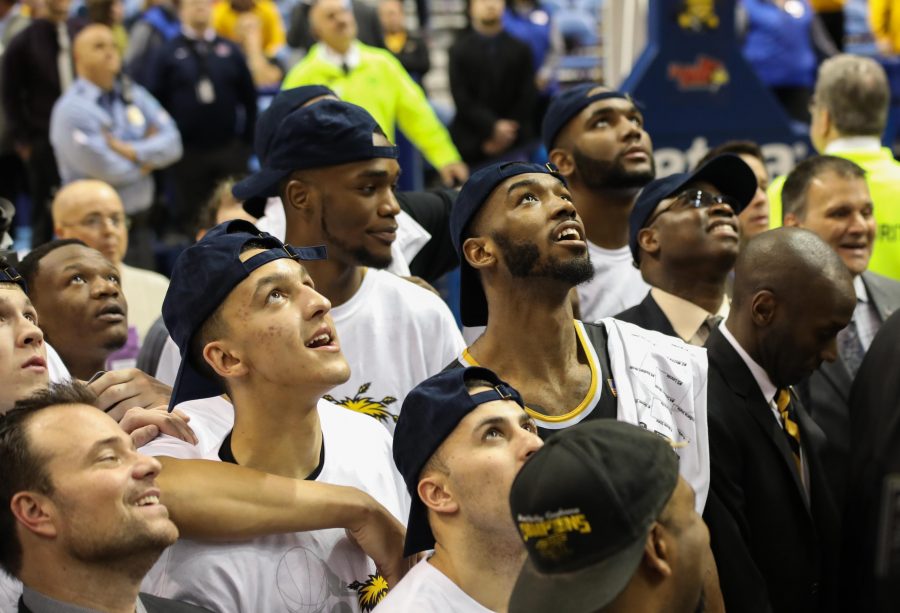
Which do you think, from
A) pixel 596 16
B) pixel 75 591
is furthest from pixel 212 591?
pixel 596 16

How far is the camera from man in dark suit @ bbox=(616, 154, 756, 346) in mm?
4695

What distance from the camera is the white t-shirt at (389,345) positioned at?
14.1 ft

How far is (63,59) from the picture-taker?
966 cm

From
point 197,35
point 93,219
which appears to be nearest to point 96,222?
point 93,219

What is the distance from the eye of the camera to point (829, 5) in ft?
40.6

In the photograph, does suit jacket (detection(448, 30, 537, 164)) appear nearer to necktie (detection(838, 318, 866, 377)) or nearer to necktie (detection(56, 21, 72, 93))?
necktie (detection(56, 21, 72, 93))

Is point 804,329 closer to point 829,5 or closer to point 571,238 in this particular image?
point 571,238

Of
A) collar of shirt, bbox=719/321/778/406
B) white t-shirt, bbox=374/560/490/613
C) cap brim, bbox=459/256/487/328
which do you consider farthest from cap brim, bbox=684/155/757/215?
white t-shirt, bbox=374/560/490/613

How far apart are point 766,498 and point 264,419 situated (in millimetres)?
1504

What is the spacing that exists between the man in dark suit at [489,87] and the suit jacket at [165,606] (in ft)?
25.9

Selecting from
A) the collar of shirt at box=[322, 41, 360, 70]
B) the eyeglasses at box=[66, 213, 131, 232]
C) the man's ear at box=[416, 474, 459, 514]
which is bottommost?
the collar of shirt at box=[322, 41, 360, 70]

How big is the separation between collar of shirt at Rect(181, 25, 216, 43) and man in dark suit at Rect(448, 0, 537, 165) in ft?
6.50

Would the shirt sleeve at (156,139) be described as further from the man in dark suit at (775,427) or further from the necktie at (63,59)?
the man in dark suit at (775,427)

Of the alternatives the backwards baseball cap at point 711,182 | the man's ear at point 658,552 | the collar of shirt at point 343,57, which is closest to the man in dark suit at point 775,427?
the backwards baseball cap at point 711,182
